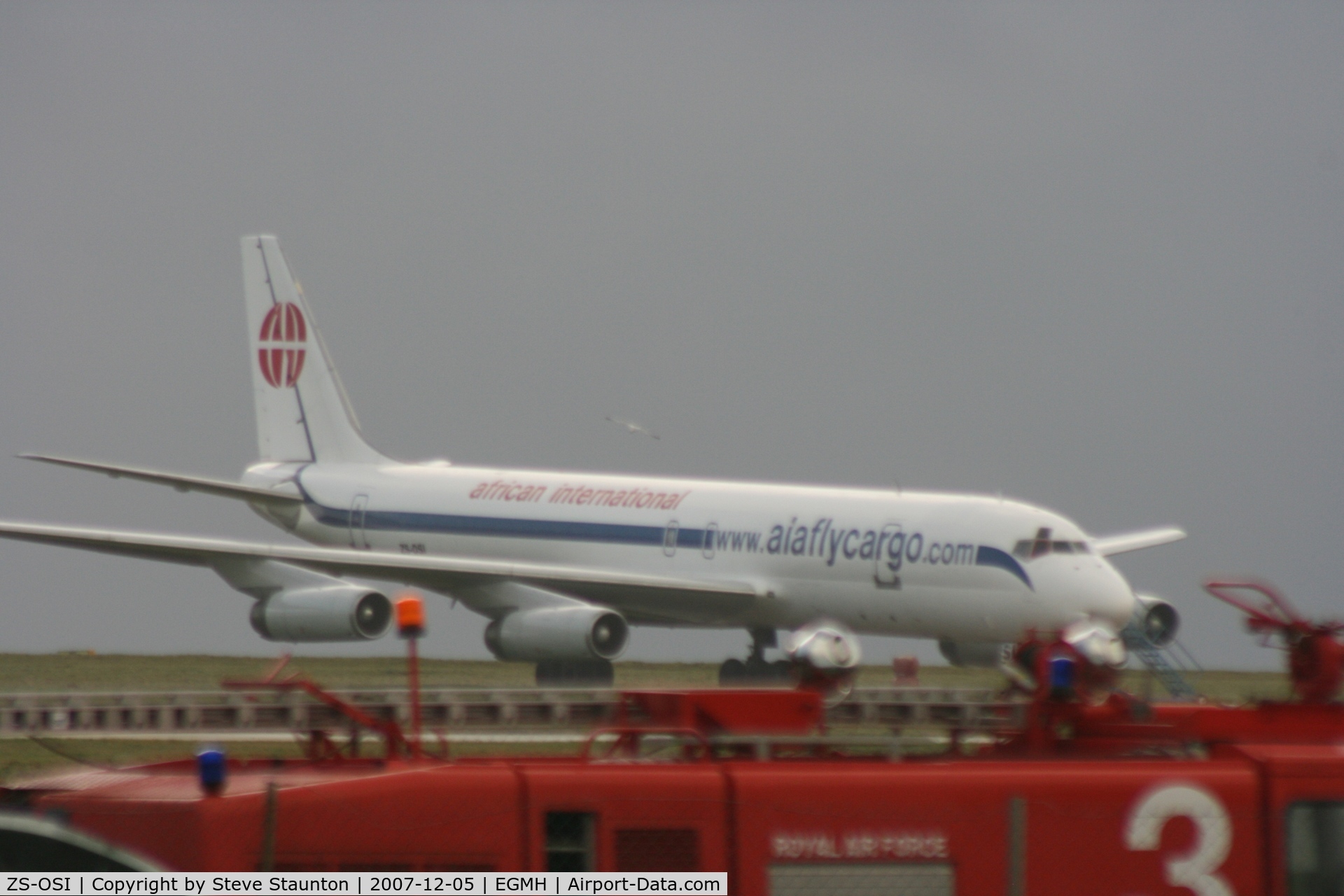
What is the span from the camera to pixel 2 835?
22.3ft

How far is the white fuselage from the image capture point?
28.4 meters

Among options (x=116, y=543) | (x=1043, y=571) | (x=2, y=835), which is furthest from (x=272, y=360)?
(x=2, y=835)

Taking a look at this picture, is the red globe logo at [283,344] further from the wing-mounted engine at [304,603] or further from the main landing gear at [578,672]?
the main landing gear at [578,672]

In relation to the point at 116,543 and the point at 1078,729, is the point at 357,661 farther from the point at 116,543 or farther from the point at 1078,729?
the point at 1078,729

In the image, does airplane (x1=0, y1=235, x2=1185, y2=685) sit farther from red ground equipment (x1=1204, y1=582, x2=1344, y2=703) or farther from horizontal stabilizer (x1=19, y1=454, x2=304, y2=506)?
red ground equipment (x1=1204, y1=582, x2=1344, y2=703)

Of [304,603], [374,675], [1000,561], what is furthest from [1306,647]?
[374,675]

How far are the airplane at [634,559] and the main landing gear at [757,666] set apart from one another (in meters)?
0.04

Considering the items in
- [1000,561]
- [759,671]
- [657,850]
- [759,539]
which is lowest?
[657,850]

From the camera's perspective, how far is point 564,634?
1225 inches

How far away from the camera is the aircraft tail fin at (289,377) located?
40.8 metres

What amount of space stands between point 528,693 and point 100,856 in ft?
12.2

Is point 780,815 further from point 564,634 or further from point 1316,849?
point 564,634

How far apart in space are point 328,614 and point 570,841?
77.6ft

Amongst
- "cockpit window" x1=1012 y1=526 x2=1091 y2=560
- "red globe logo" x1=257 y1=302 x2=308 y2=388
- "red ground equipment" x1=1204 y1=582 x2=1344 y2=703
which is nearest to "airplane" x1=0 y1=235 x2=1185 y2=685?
"cockpit window" x1=1012 y1=526 x2=1091 y2=560
